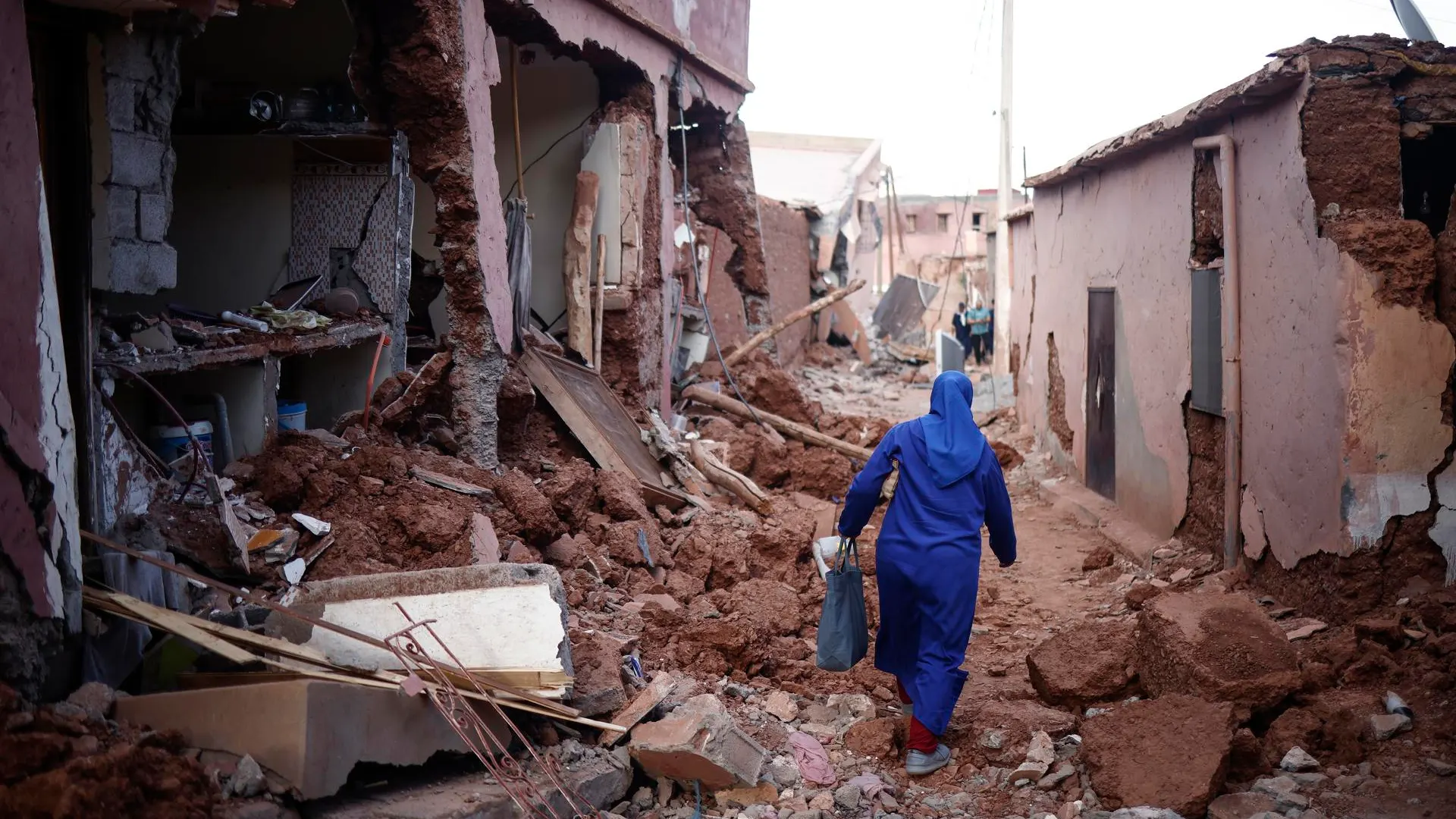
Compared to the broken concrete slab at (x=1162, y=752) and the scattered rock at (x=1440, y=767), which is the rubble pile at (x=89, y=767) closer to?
the broken concrete slab at (x=1162, y=752)

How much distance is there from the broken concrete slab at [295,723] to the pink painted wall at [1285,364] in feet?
14.5

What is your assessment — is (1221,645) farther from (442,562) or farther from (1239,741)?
(442,562)

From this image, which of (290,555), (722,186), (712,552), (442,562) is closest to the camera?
(290,555)

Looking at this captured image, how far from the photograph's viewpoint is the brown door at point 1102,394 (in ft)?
29.4

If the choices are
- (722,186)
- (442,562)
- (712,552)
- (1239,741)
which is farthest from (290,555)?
(722,186)

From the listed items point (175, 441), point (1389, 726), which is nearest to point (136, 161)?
point (175, 441)

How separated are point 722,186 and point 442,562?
904 cm

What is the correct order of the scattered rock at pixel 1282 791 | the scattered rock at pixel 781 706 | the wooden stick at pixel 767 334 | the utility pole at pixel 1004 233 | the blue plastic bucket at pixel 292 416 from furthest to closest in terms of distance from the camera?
the utility pole at pixel 1004 233 < the wooden stick at pixel 767 334 < the blue plastic bucket at pixel 292 416 < the scattered rock at pixel 781 706 < the scattered rock at pixel 1282 791

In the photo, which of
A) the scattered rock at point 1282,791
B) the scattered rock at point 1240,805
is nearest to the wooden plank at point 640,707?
the scattered rock at point 1240,805

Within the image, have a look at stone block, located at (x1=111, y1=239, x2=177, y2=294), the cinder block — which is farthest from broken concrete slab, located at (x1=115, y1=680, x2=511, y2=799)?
the cinder block

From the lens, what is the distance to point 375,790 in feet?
11.8

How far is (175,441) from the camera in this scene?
18.1 feet

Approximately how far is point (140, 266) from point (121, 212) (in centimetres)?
22

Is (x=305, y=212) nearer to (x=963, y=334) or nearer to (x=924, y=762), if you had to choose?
(x=924, y=762)
